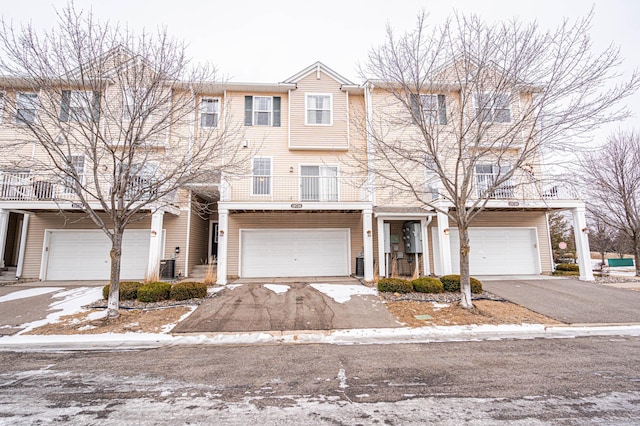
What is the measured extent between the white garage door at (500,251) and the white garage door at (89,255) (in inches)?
549

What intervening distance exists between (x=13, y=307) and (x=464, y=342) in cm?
1149

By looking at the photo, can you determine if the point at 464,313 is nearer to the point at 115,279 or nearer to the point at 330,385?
the point at 330,385

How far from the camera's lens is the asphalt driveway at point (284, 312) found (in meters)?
6.57

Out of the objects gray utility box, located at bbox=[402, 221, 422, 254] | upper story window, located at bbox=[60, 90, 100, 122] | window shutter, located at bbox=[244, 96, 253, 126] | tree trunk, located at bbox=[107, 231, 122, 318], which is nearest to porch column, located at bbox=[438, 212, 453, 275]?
Result: gray utility box, located at bbox=[402, 221, 422, 254]

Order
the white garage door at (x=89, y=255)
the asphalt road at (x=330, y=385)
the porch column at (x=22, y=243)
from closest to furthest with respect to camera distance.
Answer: the asphalt road at (x=330, y=385) < the porch column at (x=22, y=243) < the white garage door at (x=89, y=255)

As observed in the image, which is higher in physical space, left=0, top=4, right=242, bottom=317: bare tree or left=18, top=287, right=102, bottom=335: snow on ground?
left=0, top=4, right=242, bottom=317: bare tree

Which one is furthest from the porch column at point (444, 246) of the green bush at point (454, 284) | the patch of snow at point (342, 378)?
the patch of snow at point (342, 378)

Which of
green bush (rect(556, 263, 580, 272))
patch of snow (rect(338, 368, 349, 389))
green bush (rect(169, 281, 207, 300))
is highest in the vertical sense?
green bush (rect(556, 263, 580, 272))

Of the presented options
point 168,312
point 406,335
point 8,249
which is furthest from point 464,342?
point 8,249

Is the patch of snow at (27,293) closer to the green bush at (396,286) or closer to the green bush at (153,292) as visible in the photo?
the green bush at (153,292)

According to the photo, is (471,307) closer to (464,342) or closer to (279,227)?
(464,342)

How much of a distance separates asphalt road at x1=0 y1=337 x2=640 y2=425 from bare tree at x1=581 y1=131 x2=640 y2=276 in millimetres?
11909

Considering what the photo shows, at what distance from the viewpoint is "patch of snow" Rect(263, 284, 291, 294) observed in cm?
967

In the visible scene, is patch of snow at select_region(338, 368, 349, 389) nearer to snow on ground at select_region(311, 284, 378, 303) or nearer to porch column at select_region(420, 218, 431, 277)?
snow on ground at select_region(311, 284, 378, 303)
